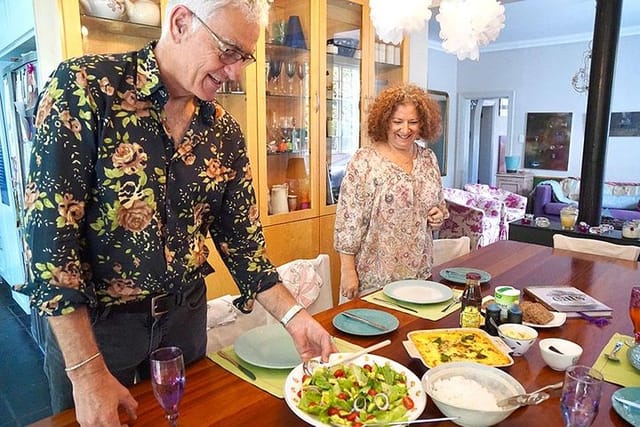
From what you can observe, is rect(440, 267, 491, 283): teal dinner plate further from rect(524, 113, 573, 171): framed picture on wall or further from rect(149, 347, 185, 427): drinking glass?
rect(524, 113, 573, 171): framed picture on wall

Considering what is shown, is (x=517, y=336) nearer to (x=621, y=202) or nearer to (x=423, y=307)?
(x=423, y=307)

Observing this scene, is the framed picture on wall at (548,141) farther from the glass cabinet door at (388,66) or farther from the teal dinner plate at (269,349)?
the teal dinner plate at (269,349)

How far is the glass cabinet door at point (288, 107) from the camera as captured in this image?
2963 millimetres

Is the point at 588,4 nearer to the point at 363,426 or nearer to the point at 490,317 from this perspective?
the point at 490,317

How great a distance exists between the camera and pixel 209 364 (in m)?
1.20

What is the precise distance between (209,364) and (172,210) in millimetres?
411

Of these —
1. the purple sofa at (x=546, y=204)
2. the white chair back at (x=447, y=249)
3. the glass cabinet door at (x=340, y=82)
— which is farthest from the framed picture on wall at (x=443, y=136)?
the white chair back at (x=447, y=249)

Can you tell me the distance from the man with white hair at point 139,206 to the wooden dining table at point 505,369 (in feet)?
0.40

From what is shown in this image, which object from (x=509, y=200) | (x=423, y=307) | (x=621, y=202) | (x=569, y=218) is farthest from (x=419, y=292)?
(x=621, y=202)

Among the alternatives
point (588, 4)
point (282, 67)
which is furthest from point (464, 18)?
point (588, 4)

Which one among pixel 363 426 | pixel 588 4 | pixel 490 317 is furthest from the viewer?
pixel 588 4

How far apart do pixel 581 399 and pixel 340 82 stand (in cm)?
276

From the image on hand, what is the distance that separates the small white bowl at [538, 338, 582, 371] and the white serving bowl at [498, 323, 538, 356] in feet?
0.11

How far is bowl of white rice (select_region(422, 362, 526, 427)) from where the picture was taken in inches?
36.3
